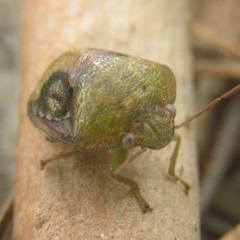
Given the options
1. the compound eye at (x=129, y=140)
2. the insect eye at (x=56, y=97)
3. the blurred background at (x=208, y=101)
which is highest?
the insect eye at (x=56, y=97)

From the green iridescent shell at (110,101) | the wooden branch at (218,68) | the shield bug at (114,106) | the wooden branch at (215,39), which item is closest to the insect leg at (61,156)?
the shield bug at (114,106)

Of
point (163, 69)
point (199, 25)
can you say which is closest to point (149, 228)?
point (163, 69)

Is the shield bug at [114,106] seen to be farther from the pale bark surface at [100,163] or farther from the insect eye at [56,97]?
the pale bark surface at [100,163]

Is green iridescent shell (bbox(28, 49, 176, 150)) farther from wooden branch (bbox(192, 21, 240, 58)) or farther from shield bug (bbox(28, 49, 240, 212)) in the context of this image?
wooden branch (bbox(192, 21, 240, 58))

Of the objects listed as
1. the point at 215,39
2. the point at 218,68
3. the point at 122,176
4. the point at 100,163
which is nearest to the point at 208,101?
the point at 218,68

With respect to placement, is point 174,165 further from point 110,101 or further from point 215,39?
point 215,39

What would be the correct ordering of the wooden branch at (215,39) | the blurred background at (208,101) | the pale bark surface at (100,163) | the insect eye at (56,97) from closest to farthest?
the pale bark surface at (100,163) < the insect eye at (56,97) < the blurred background at (208,101) < the wooden branch at (215,39)

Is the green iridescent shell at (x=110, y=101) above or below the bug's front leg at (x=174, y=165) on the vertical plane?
above
